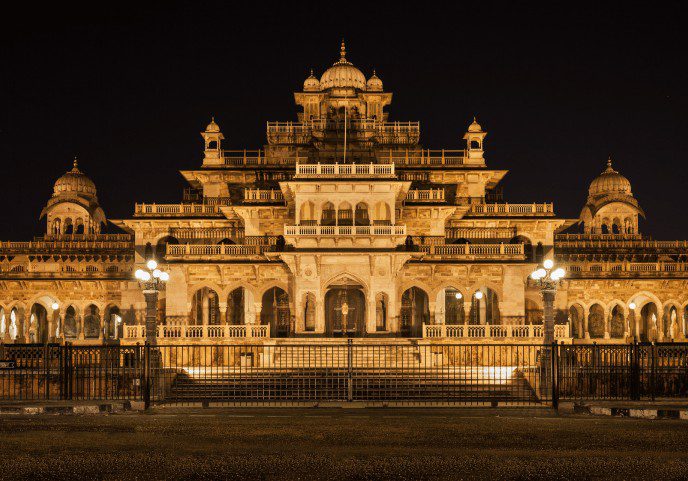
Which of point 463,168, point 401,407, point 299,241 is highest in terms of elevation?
point 463,168

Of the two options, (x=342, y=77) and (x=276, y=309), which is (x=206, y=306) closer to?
(x=276, y=309)

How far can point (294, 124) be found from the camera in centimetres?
6088

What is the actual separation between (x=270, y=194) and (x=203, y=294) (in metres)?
7.27

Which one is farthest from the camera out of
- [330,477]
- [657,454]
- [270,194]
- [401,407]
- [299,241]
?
[270,194]

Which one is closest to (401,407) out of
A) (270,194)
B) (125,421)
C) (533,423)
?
(533,423)

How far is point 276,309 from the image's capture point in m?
53.2

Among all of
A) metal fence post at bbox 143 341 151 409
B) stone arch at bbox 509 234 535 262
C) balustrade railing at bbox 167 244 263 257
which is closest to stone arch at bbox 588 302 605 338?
stone arch at bbox 509 234 535 262

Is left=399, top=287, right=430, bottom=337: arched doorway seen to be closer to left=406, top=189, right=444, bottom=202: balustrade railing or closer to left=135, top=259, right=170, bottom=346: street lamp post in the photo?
left=406, top=189, right=444, bottom=202: balustrade railing

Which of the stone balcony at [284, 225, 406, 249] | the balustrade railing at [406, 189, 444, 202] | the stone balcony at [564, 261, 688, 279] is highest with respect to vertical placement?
the balustrade railing at [406, 189, 444, 202]

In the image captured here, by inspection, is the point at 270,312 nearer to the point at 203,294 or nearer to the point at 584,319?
the point at 203,294

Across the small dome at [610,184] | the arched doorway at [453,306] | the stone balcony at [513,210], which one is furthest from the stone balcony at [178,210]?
the small dome at [610,184]

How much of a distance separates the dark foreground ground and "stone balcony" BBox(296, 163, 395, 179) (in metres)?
27.3

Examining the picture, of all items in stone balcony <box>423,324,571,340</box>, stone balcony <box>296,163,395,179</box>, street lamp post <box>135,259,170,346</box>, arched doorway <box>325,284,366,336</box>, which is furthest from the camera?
arched doorway <box>325,284,366,336</box>

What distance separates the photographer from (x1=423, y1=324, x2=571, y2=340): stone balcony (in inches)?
1679
